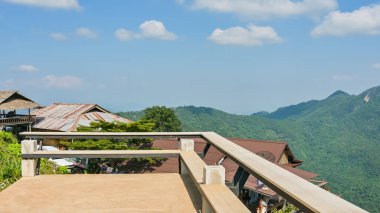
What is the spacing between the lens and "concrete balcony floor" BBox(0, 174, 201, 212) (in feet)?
13.3

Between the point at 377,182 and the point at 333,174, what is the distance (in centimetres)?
1262

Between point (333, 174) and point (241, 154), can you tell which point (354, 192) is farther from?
point (241, 154)

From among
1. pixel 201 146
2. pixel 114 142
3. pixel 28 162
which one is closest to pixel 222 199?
pixel 28 162

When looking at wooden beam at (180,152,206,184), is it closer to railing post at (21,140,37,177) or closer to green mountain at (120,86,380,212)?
railing post at (21,140,37,177)

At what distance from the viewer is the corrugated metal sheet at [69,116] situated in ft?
113

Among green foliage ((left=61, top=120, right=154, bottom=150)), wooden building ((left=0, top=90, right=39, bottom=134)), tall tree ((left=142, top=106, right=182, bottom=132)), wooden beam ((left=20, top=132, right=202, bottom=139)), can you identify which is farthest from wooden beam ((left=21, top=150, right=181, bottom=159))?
tall tree ((left=142, top=106, right=182, bottom=132))

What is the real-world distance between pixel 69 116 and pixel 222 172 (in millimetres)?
34579

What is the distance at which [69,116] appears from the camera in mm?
36281

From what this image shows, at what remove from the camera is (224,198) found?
3150mm

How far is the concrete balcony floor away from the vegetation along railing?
312mm

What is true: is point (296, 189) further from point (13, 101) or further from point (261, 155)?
point (13, 101)

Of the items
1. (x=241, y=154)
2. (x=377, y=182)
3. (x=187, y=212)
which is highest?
(x=241, y=154)

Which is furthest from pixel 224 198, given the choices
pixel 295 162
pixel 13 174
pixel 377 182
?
pixel 377 182

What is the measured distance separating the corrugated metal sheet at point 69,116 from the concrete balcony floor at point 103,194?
28974 mm
